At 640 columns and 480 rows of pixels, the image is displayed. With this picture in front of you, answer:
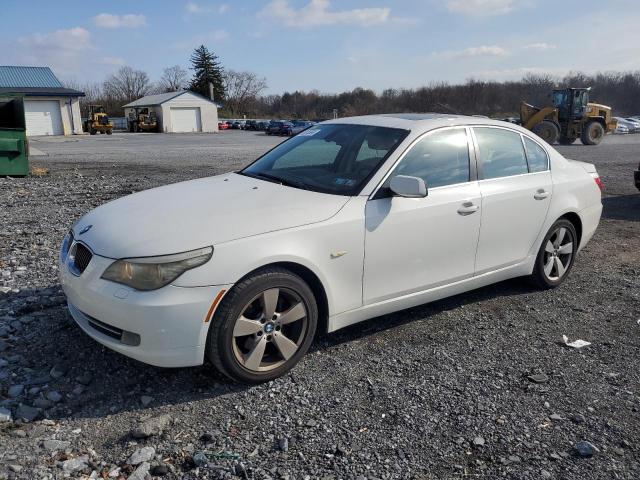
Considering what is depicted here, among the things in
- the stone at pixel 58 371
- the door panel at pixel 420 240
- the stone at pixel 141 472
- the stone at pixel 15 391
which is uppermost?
the door panel at pixel 420 240

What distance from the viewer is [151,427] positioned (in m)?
2.93

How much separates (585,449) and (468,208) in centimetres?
193

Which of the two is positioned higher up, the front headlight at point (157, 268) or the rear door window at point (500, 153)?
the rear door window at point (500, 153)

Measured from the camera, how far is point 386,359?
3781mm

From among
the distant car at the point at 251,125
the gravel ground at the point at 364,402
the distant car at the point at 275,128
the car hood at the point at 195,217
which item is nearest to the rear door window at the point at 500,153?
the gravel ground at the point at 364,402

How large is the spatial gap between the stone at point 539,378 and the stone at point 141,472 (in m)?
2.47

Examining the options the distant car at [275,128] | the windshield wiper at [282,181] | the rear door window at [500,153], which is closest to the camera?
the windshield wiper at [282,181]

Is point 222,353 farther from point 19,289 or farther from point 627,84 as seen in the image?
point 627,84

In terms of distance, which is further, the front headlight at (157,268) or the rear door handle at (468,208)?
the rear door handle at (468,208)

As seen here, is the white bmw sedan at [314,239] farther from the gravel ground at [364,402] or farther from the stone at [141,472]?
the stone at [141,472]

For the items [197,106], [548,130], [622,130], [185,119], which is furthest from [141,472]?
[197,106]

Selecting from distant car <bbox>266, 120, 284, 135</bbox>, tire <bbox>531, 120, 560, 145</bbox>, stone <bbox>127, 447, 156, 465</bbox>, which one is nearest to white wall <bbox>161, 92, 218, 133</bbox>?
distant car <bbox>266, 120, 284, 135</bbox>

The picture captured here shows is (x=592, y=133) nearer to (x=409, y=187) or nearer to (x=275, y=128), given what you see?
(x=409, y=187)

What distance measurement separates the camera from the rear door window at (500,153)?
4461 millimetres
